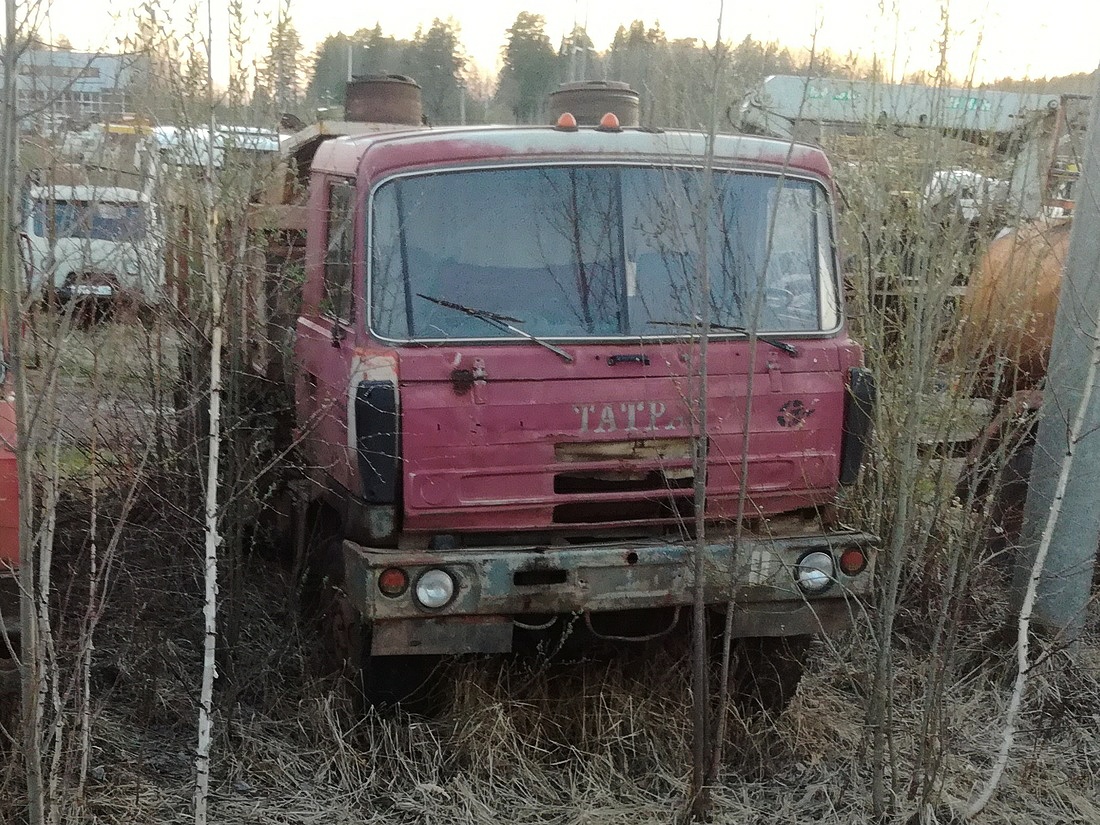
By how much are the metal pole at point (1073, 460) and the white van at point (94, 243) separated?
336 centimetres

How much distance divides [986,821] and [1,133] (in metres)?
3.55

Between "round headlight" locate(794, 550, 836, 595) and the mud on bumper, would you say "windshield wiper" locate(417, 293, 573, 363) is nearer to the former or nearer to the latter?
the mud on bumper

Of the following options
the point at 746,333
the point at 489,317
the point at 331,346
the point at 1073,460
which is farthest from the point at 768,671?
the point at 331,346

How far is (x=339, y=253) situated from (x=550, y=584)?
1.45 m

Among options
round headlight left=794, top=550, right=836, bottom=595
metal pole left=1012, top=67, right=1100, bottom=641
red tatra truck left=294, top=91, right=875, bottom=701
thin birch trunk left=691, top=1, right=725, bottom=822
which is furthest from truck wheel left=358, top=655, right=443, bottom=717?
metal pole left=1012, top=67, right=1100, bottom=641

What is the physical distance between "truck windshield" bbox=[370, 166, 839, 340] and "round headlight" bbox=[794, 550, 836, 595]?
0.82 meters

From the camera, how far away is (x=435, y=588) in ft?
12.7

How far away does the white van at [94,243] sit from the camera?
10.0 feet

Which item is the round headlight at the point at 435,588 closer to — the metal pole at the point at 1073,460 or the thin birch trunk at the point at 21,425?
the thin birch trunk at the point at 21,425

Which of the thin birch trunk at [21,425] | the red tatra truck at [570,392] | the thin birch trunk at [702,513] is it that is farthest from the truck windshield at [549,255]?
the thin birch trunk at [21,425]

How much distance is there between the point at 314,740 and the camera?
4.36 metres

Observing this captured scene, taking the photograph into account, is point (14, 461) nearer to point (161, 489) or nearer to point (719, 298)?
point (161, 489)

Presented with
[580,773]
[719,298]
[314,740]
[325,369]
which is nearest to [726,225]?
[719,298]

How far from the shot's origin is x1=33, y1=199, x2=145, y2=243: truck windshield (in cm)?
310
